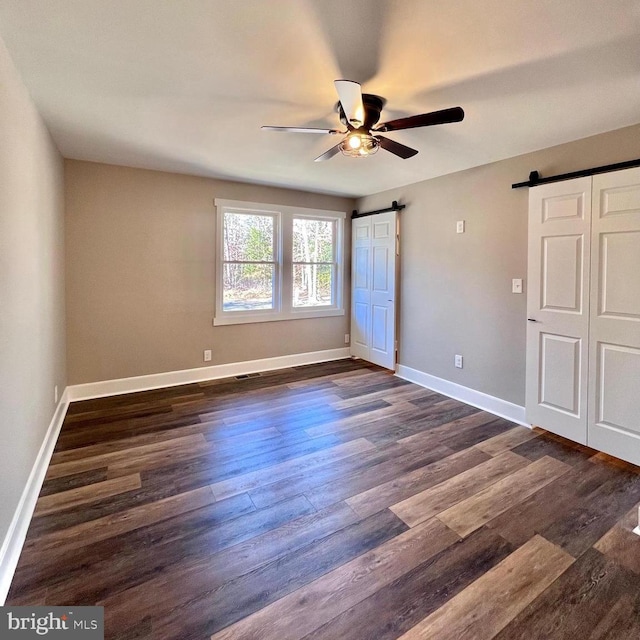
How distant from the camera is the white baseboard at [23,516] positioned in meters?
1.46

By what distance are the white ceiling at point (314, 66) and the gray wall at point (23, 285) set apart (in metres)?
0.27

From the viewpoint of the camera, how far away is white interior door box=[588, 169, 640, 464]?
8.04 feet

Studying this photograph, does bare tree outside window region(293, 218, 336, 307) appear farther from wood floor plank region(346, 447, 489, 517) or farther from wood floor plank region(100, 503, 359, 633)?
wood floor plank region(100, 503, 359, 633)

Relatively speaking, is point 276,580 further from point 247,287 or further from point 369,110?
point 247,287

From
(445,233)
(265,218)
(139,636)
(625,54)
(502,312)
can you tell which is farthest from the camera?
(265,218)

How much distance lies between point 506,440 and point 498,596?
5.21ft

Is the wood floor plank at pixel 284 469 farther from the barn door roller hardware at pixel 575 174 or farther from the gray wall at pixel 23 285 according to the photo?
the barn door roller hardware at pixel 575 174

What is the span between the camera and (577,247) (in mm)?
2719

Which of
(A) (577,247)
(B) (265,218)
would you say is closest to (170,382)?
(B) (265,218)

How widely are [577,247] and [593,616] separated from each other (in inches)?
93.3

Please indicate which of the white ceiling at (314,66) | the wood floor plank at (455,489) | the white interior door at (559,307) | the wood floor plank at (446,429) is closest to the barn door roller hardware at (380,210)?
the white ceiling at (314,66)

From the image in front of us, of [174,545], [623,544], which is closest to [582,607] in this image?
[623,544]

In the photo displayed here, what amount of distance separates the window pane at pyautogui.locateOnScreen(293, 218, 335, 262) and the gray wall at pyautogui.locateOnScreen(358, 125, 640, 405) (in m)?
1.10

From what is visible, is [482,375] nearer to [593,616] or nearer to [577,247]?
[577,247]
